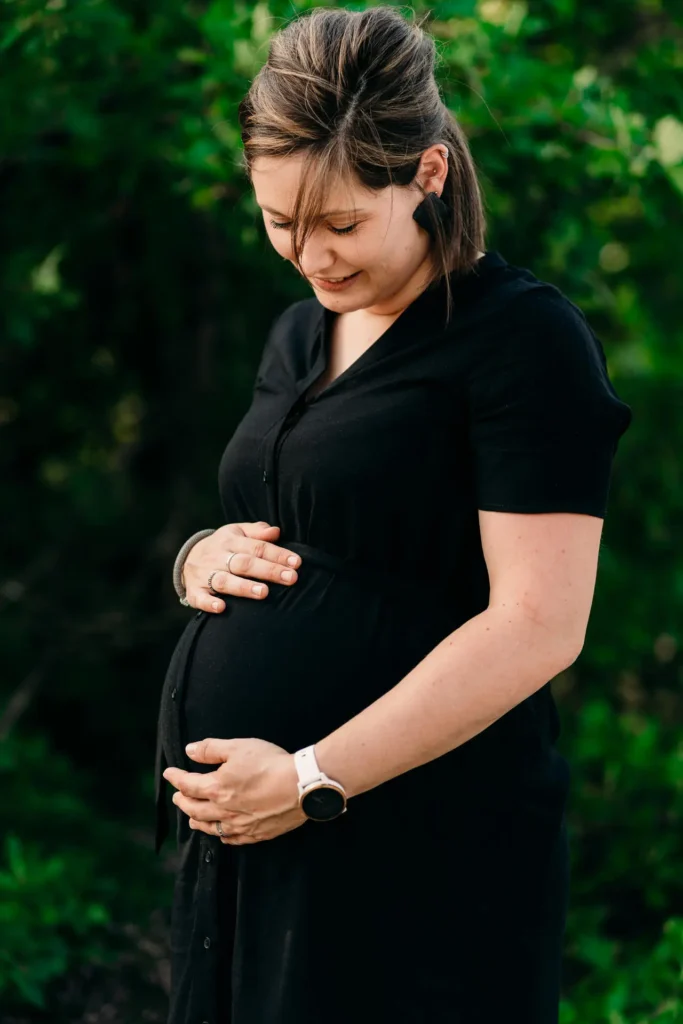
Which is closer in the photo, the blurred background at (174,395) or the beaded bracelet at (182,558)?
the beaded bracelet at (182,558)

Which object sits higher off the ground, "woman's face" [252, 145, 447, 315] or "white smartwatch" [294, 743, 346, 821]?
"woman's face" [252, 145, 447, 315]

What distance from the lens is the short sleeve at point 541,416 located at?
5.00ft

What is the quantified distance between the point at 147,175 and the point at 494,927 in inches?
101

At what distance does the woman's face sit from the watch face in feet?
2.31

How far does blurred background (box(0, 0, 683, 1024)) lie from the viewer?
2836 mm

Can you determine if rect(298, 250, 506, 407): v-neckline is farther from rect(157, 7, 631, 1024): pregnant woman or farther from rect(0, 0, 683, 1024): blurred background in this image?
rect(0, 0, 683, 1024): blurred background

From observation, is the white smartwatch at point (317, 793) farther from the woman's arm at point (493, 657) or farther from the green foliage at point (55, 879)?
the green foliage at point (55, 879)

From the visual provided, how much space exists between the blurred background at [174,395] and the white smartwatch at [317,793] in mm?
1417

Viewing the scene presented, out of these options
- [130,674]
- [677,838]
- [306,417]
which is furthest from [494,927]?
[130,674]

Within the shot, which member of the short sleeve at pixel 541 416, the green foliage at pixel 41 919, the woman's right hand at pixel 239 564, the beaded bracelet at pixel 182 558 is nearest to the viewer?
the short sleeve at pixel 541 416

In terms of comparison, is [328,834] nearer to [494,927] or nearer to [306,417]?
[494,927]

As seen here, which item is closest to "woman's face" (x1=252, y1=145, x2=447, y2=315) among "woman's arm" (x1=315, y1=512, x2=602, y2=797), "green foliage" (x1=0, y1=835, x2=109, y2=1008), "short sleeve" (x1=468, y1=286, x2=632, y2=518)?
"short sleeve" (x1=468, y1=286, x2=632, y2=518)

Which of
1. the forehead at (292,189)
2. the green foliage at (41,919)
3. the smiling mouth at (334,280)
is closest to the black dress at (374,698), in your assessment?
the smiling mouth at (334,280)

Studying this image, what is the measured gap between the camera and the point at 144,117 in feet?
10.0
